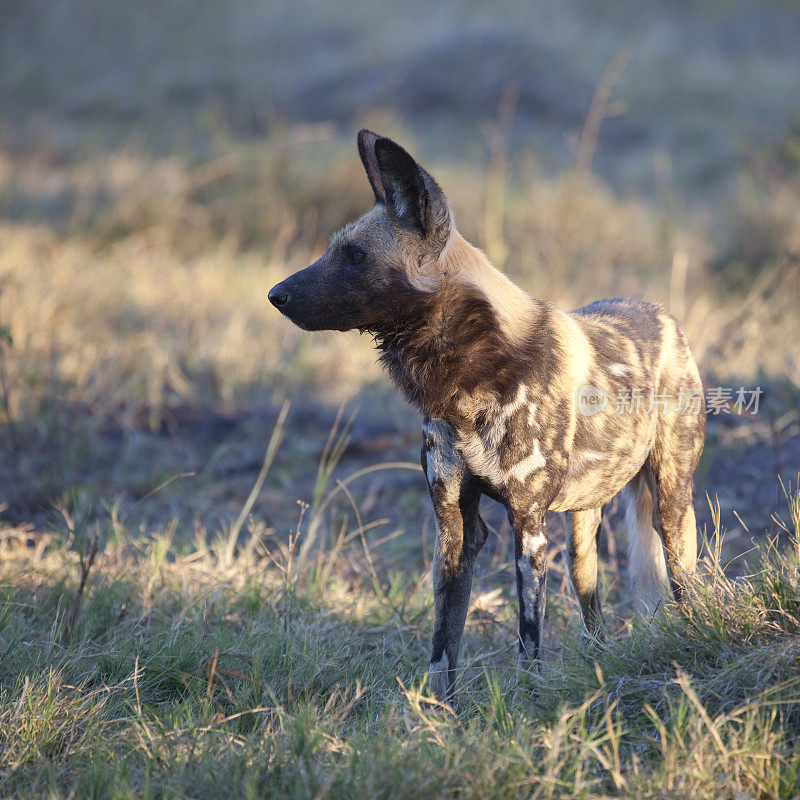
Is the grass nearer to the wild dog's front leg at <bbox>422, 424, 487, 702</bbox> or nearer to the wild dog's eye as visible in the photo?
the wild dog's front leg at <bbox>422, 424, 487, 702</bbox>

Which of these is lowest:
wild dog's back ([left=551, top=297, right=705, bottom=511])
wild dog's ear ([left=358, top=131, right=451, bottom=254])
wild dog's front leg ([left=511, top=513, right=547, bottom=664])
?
wild dog's front leg ([left=511, top=513, right=547, bottom=664])

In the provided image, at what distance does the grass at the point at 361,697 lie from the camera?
195 cm

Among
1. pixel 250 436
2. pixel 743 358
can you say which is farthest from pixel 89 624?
pixel 743 358

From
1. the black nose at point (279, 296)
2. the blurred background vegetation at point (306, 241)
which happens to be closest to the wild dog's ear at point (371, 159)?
the black nose at point (279, 296)

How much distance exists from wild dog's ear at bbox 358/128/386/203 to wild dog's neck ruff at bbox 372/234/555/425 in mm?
287

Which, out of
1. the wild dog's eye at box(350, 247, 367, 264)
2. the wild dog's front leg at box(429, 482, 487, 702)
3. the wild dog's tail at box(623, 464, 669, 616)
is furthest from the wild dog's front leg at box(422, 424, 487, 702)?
the wild dog's tail at box(623, 464, 669, 616)

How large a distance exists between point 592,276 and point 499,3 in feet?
57.8

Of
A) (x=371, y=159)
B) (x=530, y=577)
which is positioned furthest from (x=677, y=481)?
(x=371, y=159)

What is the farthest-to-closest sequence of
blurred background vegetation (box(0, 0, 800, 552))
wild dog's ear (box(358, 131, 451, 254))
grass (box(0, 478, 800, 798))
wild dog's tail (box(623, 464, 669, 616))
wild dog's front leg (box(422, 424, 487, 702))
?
1. blurred background vegetation (box(0, 0, 800, 552))
2. wild dog's tail (box(623, 464, 669, 616))
3. wild dog's front leg (box(422, 424, 487, 702))
4. wild dog's ear (box(358, 131, 451, 254))
5. grass (box(0, 478, 800, 798))

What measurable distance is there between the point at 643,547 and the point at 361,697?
116 cm

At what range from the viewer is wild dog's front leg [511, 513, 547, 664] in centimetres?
250

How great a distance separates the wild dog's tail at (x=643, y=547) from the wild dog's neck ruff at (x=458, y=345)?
0.88m

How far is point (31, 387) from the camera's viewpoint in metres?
4.94

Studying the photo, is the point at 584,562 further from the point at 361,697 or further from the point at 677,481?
the point at 361,697
